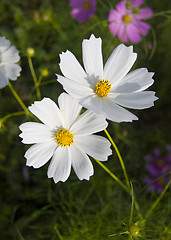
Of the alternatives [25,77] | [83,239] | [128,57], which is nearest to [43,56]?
[25,77]

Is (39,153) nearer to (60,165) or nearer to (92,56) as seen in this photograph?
(60,165)

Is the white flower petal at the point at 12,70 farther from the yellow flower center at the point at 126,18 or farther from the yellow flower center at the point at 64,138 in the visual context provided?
the yellow flower center at the point at 126,18

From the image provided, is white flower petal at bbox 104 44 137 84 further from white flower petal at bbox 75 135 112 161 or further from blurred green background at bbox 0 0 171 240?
blurred green background at bbox 0 0 171 240

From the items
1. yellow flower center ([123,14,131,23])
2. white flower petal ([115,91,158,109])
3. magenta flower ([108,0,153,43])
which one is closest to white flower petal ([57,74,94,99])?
white flower petal ([115,91,158,109])

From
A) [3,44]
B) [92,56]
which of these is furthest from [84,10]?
[92,56]

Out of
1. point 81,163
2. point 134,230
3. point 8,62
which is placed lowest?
point 134,230

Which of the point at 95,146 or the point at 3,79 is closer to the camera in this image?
the point at 95,146

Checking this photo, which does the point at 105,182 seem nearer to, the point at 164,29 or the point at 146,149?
the point at 146,149

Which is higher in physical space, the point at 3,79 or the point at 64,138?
the point at 3,79
